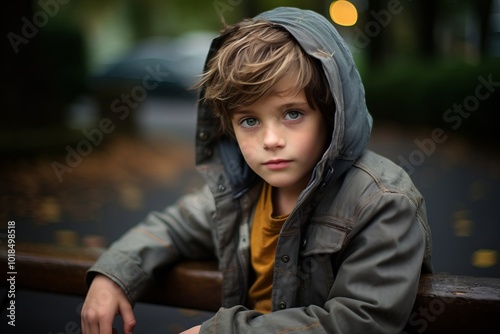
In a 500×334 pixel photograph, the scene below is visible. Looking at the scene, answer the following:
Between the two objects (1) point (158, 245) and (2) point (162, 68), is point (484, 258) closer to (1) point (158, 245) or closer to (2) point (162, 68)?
(1) point (158, 245)

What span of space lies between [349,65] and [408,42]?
88.0 ft

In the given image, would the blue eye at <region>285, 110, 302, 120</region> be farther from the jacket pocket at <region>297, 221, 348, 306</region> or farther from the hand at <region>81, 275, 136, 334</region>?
the hand at <region>81, 275, 136, 334</region>

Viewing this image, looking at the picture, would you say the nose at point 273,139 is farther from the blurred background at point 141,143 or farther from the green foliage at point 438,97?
the green foliage at point 438,97

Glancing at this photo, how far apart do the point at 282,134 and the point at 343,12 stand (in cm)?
1670

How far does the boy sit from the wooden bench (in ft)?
0.38

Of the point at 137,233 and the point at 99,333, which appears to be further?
the point at 137,233

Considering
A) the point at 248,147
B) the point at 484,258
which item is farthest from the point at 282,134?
the point at 484,258

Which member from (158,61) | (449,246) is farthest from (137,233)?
(158,61)

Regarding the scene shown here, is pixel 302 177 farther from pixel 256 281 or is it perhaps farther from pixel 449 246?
pixel 449 246

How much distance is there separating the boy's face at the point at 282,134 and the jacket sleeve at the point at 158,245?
0.53 metres

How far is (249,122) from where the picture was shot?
1966mm

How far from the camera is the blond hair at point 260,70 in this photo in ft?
6.13

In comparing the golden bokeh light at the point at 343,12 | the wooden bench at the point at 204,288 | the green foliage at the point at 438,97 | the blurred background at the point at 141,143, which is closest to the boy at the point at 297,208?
the wooden bench at the point at 204,288

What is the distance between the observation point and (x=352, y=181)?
75.7 inches
